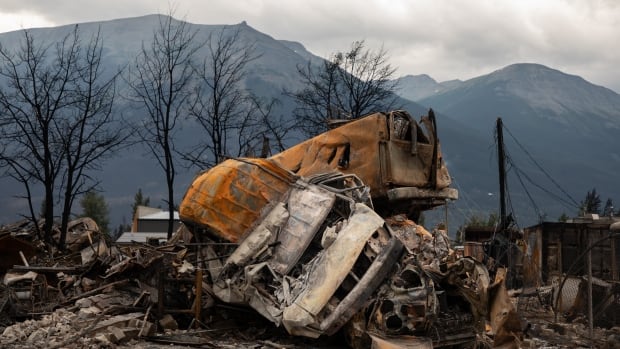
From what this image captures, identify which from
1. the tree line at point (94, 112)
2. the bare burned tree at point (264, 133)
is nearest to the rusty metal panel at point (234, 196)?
the tree line at point (94, 112)

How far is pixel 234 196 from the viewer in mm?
11445

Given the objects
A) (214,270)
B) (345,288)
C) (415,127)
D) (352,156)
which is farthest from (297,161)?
(345,288)

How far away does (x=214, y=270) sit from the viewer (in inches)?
448

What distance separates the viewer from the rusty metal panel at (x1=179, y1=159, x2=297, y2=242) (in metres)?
11.3

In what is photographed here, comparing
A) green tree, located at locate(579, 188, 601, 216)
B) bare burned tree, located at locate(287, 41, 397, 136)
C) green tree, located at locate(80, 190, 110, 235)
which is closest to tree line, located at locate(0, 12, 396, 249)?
bare burned tree, located at locate(287, 41, 397, 136)

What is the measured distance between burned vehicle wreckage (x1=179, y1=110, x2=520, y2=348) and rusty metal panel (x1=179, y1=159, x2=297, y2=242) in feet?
0.06

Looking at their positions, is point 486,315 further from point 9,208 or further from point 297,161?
point 9,208

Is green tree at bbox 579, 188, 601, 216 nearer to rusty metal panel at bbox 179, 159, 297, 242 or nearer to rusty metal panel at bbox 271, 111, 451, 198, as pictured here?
rusty metal panel at bbox 271, 111, 451, 198

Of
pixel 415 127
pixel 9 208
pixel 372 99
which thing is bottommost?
pixel 9 208

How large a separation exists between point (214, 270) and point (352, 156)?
4.13 m

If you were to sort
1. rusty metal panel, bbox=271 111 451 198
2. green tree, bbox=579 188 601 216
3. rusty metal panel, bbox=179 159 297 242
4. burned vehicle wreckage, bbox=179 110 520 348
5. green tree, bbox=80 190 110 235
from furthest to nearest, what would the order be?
green tree, bbox=80 190 110 235 → green tree, bbox=579 188 601 216 → rusty metal panel, bbox=271 111 451 198 → rusty metal panel, bbox=179 159 297 242 → burned vehicle wreckage, bbox=179 110 520 348

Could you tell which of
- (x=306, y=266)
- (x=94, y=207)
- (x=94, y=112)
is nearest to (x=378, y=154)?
(x=306, y=266)

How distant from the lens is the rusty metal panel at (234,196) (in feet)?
37.1

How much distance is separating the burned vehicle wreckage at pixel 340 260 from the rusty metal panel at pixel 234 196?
2 centimetres
